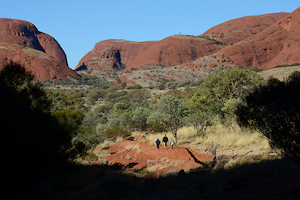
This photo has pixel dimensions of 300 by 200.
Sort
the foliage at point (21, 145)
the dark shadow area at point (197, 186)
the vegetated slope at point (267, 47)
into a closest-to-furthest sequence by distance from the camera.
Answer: the dark shadow area at point (197, 186), the foliage at point (21, 145), the vegetated slope at point (267, 47)

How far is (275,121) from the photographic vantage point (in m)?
8.20

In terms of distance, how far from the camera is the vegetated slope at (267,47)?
10600 cm

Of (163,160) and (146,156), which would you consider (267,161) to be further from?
(146,156)

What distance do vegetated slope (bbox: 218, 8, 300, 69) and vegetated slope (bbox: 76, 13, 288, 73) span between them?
27035 millimetres

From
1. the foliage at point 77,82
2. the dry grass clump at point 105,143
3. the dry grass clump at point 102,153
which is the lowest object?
the dry grass clump at point 102,153

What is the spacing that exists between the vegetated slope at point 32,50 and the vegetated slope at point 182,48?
91.5 ft

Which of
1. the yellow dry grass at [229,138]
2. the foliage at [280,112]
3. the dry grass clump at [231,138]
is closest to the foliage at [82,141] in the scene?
the yellow dry grass at [229,138]

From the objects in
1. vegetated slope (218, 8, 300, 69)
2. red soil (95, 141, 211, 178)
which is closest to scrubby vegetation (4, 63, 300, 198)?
red soil (95, 141, 211, 178)

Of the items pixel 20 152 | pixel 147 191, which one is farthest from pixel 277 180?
pixel 20 152

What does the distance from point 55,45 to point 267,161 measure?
571 ft

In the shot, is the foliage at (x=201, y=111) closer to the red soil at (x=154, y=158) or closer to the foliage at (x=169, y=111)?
the foliage at (x=169, y=111)

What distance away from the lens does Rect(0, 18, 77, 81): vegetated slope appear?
3741 inches

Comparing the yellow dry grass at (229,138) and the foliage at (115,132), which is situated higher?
the foliage at (115,132)

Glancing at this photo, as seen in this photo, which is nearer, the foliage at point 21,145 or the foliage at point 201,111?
the foliage at point 21,145
